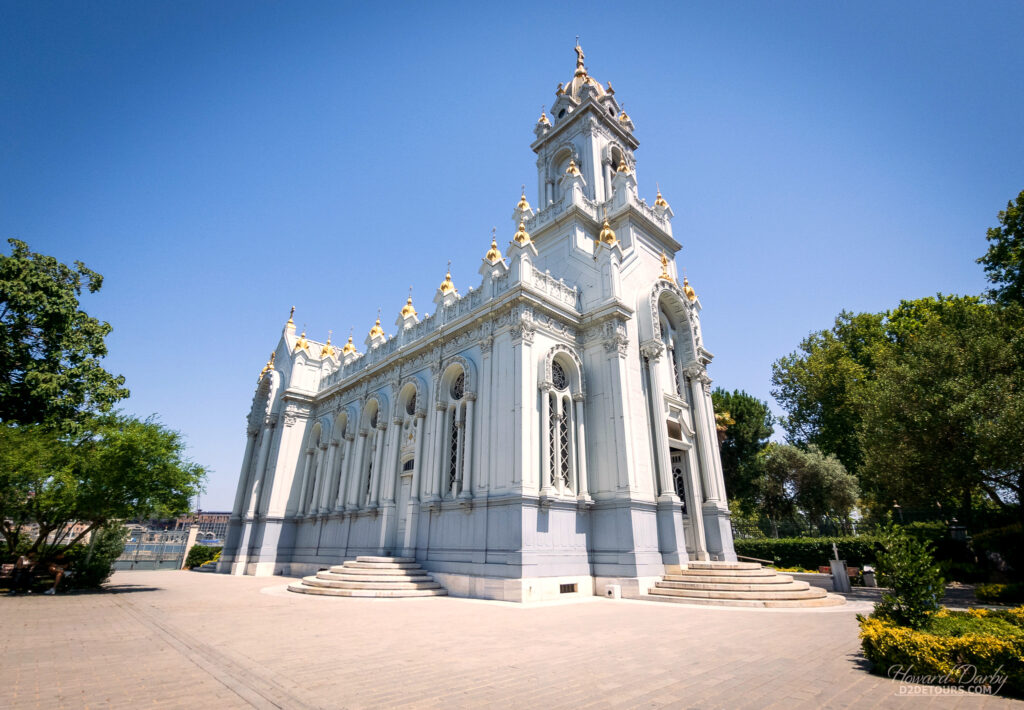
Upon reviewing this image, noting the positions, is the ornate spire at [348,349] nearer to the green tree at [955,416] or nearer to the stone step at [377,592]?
the stone step at [377,592]

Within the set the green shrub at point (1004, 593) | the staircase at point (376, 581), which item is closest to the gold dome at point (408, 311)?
the staircase at point (376, 581)

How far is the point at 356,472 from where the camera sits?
24094 mm

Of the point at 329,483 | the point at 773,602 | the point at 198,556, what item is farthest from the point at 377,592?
the point at 198,556

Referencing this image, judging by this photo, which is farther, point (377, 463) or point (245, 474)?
point (245, 474)

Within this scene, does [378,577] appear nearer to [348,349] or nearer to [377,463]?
[377,463]

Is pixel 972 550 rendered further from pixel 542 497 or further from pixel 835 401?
pixel 542 497

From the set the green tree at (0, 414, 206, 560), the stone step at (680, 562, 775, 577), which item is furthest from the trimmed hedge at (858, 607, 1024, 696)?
the green tree at (0, 414, 206, 560)

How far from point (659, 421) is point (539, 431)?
17.1ft

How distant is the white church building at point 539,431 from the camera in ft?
52.7

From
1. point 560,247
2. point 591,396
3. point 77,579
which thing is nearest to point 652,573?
point 591,396

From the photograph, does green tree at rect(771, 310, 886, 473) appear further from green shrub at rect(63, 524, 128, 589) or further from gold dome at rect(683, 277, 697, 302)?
green shrub at rect(63, 524, 128, 589)

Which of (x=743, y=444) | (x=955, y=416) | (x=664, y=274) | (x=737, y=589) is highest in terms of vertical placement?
(x=664, y=274)

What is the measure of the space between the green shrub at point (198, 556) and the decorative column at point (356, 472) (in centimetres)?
1711

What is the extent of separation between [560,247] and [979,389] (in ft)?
55.1
